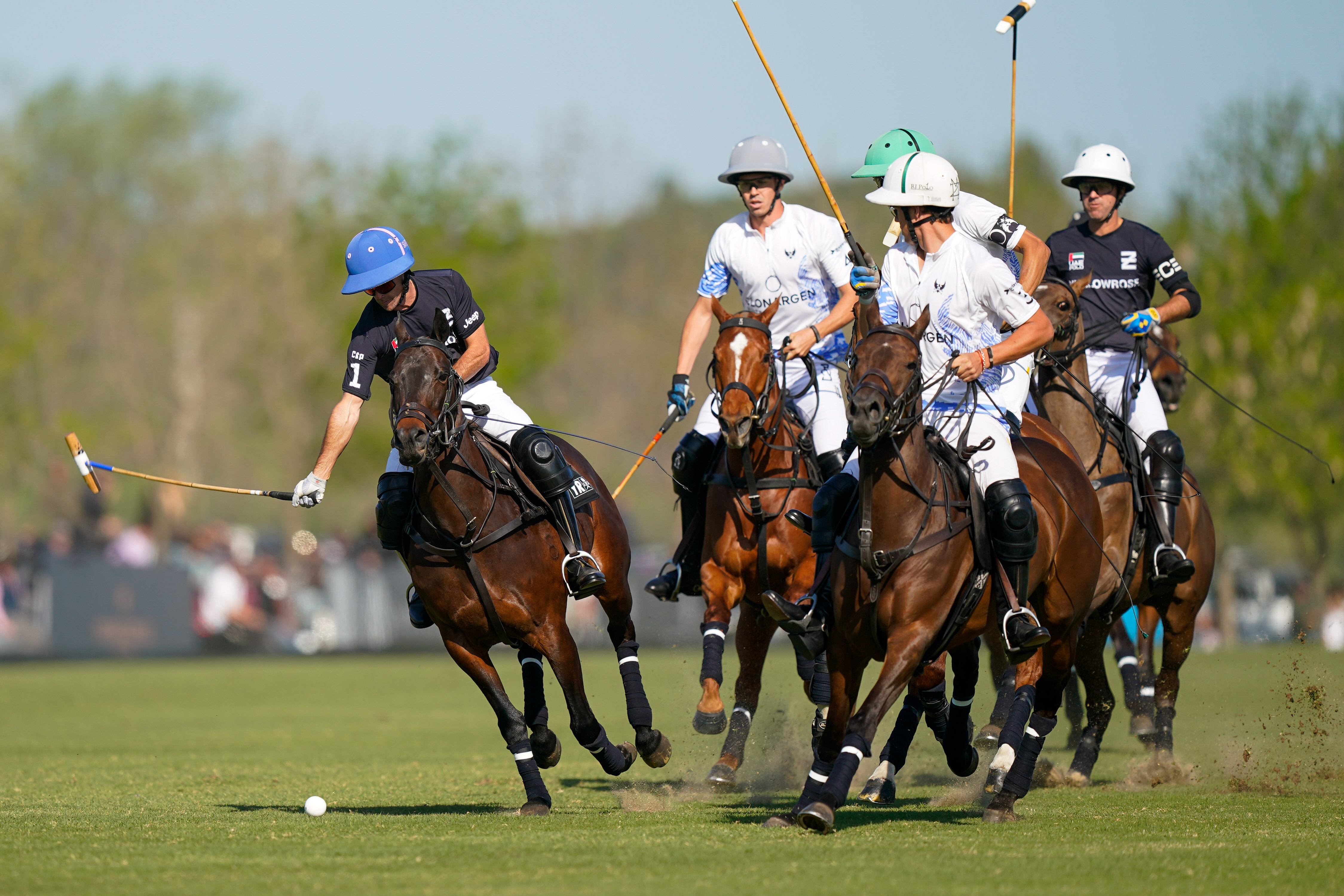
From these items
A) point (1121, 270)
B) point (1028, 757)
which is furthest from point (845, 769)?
point (1121, 270)

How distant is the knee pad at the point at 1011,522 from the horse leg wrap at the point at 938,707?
137cm

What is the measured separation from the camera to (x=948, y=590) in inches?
291

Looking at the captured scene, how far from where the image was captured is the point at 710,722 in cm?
948

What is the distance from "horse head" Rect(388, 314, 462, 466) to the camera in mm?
7734

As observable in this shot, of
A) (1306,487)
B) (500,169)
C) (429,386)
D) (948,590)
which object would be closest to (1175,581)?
(948,590)

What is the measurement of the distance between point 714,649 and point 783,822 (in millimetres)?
2376

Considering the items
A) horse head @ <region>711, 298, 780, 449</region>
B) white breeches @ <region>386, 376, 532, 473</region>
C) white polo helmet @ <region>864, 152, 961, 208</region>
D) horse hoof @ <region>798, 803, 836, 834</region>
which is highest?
white polo helmet @ <region>864, 152, 961, 208</region>

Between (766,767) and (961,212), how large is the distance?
3774 millimetres

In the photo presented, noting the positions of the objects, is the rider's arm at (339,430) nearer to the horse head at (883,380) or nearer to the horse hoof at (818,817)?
the horse head at (883,380)

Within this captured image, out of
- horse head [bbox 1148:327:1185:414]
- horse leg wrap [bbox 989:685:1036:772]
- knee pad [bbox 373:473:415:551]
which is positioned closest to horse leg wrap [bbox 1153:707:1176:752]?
horse leg wrap [bbox 989:685:1036:772]

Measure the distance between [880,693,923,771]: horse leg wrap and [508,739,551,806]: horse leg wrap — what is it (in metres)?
1.88

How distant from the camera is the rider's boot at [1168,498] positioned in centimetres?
1038

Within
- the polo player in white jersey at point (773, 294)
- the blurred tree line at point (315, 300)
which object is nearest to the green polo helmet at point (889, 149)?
the polo player in white jersey at point (773, 294)

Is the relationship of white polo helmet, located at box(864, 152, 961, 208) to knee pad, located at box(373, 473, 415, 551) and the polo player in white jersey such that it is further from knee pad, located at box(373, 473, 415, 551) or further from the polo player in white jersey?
knee pad, located at box(373, 473, 415, 551)
